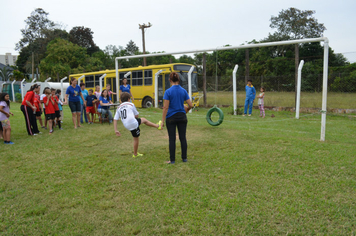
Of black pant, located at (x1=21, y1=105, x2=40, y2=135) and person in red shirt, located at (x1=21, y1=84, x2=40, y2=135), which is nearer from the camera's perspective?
person in red shirt, located at (x1=21, y1=84, x2=40, y2=135)

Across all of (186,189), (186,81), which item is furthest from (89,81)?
(186,189)

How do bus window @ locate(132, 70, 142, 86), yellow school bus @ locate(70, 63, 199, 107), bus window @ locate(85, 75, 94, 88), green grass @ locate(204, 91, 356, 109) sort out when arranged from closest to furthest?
green grass @ locate(204, 91, 356, 109), yellow school bus @ locate(70, 63, 199, 107), bus window @ locate(132, 70, 142, 86), bus window @ locate(85, 75, 94, 88)

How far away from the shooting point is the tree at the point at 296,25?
37406mm

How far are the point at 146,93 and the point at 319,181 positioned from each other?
14.7 m

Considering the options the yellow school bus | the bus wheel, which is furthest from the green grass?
the bus wheel

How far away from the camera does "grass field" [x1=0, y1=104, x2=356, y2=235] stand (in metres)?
3.13

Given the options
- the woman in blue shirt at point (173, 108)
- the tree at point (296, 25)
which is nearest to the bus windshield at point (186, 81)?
the woman in blue shirt at point (173, 108)

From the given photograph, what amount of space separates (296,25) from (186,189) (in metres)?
40.7

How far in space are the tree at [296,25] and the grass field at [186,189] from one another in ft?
117

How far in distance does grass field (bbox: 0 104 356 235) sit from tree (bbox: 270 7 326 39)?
35689 mm

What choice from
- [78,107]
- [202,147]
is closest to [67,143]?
[78,107]

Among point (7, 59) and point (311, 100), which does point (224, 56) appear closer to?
point (311, 100)

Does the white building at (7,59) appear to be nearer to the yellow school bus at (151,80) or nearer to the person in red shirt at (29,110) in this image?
the yellow school bus at (151,80)

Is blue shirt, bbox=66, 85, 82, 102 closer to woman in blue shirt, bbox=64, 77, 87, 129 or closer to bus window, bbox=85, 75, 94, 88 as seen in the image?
woman in blue shirt, bbox=64, 77, 87, 129
